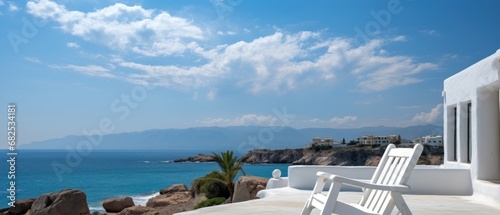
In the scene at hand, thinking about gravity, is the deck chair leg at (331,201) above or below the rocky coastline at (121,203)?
above

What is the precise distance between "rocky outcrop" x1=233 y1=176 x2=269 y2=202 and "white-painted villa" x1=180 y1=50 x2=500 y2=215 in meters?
6.93

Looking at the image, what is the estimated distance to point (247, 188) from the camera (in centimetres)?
1977

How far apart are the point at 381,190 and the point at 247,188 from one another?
15020 mm

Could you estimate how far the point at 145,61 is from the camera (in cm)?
5553

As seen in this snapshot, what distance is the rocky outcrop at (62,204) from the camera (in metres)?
22.9

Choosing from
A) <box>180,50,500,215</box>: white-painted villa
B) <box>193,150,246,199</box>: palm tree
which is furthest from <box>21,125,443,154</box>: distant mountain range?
<box>180,50,500,215</box>: white-painted villa

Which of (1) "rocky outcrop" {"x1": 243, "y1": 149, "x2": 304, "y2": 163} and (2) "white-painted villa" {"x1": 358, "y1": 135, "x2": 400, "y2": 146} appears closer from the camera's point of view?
(2) "white-painted villa" {"x1": 358, "y1": 135, "x2": 400, "y2": 146}

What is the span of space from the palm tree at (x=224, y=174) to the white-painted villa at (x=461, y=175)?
10633 mm

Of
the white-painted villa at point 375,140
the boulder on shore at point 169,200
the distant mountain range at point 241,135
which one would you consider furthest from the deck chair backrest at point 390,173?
the white-painted villa at point 375,140

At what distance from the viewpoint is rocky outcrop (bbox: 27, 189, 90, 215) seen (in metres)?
22.9

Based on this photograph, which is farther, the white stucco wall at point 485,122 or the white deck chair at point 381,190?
the white stucco wall at point 485,122

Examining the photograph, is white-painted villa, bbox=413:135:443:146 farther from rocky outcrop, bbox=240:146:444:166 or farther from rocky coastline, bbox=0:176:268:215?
rocky coastline, bbox=0:176:268:215

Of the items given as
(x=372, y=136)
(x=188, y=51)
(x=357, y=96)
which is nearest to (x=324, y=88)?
(x=188, y=51)

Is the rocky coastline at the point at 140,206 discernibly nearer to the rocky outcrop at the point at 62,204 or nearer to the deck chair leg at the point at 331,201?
the rocky outcrop at the point at 62,204
